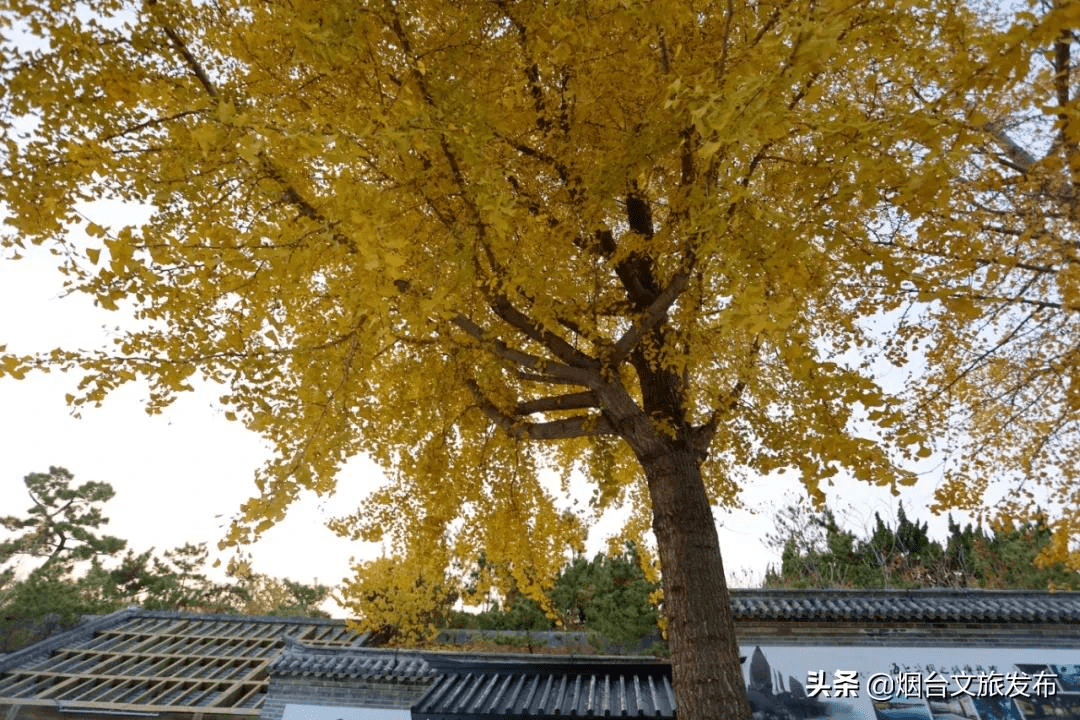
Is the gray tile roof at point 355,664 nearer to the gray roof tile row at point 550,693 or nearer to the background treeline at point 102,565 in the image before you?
the gray roof tile row at point 550,693

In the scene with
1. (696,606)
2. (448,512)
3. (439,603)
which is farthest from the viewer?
(439,603)

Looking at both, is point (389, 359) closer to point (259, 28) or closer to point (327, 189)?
point (327, 189)

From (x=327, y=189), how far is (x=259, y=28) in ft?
3.52

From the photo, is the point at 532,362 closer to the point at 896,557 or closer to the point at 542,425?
the point at 542,425

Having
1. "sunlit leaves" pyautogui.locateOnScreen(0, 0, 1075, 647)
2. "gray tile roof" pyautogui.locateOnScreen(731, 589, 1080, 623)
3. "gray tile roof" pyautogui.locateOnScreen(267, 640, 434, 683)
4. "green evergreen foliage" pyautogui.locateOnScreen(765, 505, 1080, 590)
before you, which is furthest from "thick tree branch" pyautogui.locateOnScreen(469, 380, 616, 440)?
"green evergreen foliage" pyautogui.locateOnScreen(765, 505, 1080, 590)

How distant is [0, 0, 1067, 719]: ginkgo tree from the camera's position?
2412 mm

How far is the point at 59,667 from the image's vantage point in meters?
10.7

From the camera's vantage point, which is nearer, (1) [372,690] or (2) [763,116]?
(2) [763,116]

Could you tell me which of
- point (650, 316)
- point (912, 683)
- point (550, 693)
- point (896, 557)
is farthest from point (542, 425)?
point (896, 557)

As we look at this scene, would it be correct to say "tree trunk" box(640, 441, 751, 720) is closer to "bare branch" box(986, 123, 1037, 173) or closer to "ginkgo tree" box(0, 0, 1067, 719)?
"ginkgo tree" box(0, 0, 1067, 719)

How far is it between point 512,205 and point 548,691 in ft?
24.8

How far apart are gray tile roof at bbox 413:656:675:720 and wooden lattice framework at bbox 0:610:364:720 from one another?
354 cm

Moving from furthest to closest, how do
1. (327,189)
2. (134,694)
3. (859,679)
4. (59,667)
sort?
(59,667), (134,694), (859,679), (327,189)

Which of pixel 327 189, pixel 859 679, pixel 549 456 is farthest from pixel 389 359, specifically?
pixel 859 679
